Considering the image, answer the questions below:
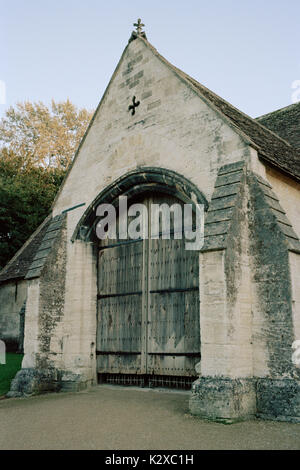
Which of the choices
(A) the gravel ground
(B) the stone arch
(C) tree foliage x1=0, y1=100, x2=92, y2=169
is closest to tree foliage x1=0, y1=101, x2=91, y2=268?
(C) tree foliage x1=0, y1=100, x2=92, y2=169

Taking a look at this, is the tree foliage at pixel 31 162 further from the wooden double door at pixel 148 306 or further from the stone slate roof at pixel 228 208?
the stone slate roof at pixel 228 208

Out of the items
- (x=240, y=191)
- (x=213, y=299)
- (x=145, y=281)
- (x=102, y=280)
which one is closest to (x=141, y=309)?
(x=145, y=281)

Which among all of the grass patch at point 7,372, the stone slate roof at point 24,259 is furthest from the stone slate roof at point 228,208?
the stone slate roof at point 24,259

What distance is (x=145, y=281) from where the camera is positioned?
8.71m

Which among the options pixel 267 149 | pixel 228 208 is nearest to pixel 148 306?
pixel 228 208

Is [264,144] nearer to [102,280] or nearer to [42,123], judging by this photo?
[102,280]

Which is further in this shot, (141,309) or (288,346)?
(141,309)

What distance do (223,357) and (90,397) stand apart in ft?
10.3

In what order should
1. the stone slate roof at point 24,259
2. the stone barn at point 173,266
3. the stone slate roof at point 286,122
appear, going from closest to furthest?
the stone barn at point 173,266 < the stone slate roof at point 286,122 < the stone slate roof at point 24,259

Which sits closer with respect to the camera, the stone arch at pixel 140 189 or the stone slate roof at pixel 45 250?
the stone arch at pixel 140 189

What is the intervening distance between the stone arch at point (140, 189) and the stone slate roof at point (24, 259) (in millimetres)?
8078

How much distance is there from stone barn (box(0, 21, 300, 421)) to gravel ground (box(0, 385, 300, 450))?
0.41 meters

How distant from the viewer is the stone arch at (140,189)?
763 centimetres

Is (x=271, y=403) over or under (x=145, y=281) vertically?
under
